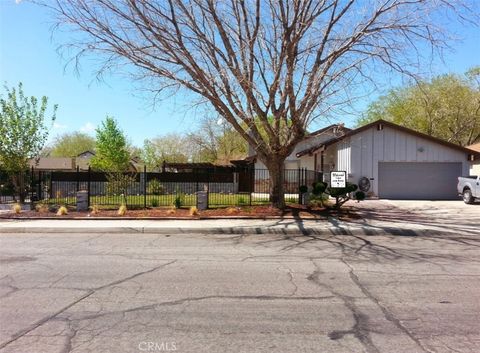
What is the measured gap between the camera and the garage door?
83.7 feet

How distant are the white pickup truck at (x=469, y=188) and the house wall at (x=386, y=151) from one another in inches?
92.2

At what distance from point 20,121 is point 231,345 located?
1964 centimetres

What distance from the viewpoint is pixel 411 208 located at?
20.0m

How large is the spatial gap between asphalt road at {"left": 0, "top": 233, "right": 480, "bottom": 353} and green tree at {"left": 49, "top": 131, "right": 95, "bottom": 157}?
75.2m

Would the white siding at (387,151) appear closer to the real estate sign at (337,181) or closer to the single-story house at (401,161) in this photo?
the single-story house at (401,161)

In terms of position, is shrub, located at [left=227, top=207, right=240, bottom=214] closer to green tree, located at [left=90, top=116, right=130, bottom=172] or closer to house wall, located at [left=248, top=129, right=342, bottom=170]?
house wall, located at [left=248, top=129, right=342, bottom=170]

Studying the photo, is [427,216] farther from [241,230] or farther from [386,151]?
[386,151]

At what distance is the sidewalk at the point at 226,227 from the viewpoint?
13234mm

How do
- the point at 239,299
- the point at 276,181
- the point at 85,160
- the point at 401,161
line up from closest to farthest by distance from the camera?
the point at 239,299 < the point at 276,181 < the point at 401,161 < the point at 85,160

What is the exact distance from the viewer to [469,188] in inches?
883

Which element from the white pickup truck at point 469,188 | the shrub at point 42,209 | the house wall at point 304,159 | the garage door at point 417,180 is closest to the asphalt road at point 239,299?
the shrub at point 42,209

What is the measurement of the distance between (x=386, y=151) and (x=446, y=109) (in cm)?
1603

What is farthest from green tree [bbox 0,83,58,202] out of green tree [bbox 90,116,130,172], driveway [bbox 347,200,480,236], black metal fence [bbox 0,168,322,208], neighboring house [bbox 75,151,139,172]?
neighboring house [bbox 75,151,139,172]

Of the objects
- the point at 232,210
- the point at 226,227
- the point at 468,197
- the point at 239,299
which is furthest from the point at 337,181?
the point at 239,299
